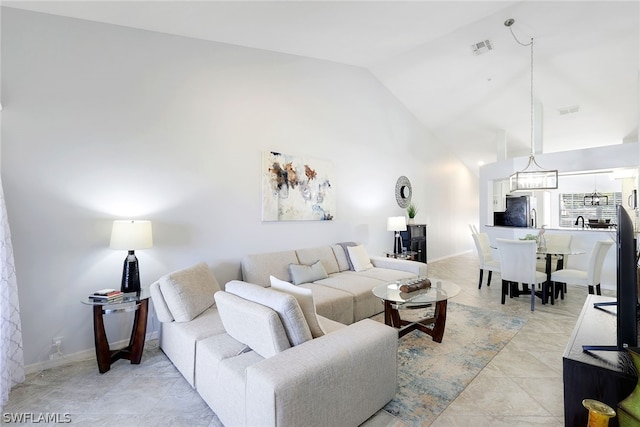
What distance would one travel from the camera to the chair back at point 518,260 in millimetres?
3887

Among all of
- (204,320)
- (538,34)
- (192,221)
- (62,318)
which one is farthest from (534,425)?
(538,34)

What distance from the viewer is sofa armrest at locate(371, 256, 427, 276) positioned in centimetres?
427

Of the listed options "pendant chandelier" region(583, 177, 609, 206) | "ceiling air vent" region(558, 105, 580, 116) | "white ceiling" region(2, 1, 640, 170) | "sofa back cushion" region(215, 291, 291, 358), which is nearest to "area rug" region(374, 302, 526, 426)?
"sofa back cushion" region(215, 291, 291, 358)

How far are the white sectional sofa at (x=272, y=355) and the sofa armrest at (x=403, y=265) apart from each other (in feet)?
7.39

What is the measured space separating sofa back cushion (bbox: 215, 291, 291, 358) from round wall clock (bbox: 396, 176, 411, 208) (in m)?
4.90

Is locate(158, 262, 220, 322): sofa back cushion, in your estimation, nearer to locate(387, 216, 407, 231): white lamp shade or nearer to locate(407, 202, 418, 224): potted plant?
locate(387, 216, 407, 231): white lamp shade

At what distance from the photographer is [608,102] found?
5395 mm

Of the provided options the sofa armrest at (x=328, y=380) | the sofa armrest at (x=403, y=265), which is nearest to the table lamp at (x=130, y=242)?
→ the sofa armrest at (x=328, y=380)

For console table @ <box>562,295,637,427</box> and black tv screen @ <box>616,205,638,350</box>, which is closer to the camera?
console table @ <box>562,295,637,427</box>

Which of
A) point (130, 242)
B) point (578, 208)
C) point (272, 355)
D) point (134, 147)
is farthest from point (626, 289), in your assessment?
point (578, 208)

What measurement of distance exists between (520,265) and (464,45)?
3.42m

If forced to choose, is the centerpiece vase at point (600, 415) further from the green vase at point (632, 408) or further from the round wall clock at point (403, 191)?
the round wall clock at point (403, 191)

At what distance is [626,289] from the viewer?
135 centimetres

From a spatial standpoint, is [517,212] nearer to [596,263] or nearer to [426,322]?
[596,263]
